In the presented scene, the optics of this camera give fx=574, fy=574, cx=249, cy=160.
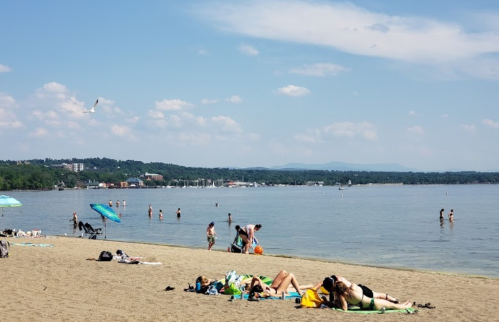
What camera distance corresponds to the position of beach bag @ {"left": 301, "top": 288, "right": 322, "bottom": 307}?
12.9 m

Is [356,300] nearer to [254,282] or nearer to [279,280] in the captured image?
[279,280]

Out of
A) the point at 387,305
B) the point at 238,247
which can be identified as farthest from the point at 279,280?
the point at 238,247

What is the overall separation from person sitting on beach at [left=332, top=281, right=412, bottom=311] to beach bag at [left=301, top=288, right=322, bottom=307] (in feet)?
1.36

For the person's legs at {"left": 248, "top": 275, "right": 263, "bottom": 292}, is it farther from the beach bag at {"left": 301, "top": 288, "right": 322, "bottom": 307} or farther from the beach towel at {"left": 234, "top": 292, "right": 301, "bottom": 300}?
the beach bag at {"left": 301, "top": 288, "right": 322, "bottom": 307}

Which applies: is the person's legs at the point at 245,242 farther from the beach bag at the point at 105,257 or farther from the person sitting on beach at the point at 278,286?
the person sitting on beach at the point at 278,286

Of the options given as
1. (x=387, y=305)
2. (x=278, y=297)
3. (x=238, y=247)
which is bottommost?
(x=238, y=247)

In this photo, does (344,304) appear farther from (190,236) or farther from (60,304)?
(190,236)

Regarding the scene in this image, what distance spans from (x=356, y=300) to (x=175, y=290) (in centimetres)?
491

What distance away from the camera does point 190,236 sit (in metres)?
41.2

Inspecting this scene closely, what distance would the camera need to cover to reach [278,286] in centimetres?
1408

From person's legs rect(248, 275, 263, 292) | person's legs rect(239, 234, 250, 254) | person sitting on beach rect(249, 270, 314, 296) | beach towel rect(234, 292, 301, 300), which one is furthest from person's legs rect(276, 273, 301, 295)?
person's legs rect(239, 234, 250, 254)

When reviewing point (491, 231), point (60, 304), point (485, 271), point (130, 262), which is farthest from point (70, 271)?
point (491, 231)

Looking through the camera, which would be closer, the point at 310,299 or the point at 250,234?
the point at 310,299

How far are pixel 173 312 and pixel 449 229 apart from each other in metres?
38.7
